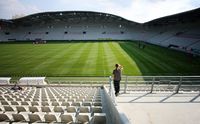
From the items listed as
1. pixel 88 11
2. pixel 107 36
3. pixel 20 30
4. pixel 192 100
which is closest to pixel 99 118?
pixel 192 100

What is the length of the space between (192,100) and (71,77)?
47.7 feet

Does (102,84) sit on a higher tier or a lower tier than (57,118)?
lower

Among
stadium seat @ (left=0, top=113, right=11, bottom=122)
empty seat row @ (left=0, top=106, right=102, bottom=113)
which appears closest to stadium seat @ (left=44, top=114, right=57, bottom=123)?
stadium seat @ (left=0, top=113, right=11, bottom=122)

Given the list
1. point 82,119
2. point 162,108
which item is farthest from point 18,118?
point 162,108

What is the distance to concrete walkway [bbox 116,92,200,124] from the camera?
6.15 meters

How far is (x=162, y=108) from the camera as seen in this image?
7.23 m

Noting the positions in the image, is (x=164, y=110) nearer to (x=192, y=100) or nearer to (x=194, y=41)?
(x=192, y=100)

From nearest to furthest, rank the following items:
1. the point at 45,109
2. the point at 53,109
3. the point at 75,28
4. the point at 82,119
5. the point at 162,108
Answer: the point at 82,119, the point at 45,109, the point at 53,109, the point at 162,108, the point at 75,28

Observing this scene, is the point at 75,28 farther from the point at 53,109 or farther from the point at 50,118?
the point at 50,118

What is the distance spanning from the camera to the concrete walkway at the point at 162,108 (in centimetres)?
615

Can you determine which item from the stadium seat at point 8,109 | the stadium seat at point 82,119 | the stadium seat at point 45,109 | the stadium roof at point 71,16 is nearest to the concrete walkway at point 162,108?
the stadium seat at point 82,119

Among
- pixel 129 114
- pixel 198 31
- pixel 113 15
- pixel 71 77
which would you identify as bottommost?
pixel 71 77

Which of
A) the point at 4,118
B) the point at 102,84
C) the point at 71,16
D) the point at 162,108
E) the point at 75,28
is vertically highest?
the point at 71,16

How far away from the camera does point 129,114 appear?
262 inches
